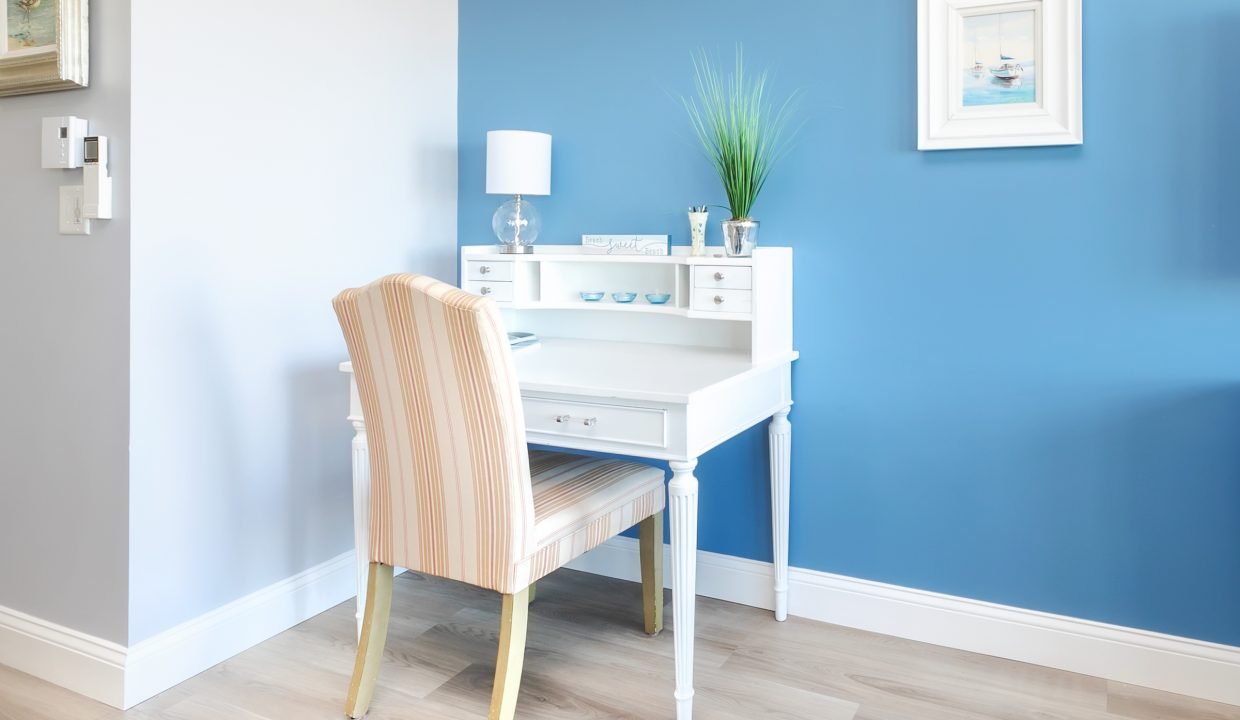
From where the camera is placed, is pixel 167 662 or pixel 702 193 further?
pixel 702 193

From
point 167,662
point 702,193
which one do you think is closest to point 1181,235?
point 702,193

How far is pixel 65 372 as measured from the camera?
218cm

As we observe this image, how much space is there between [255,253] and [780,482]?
1.47 m

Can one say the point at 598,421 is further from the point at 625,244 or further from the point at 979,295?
the point at 979,295

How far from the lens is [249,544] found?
2414mm

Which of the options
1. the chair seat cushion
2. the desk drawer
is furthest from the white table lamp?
the desk drawer

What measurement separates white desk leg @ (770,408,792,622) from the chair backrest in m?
0.86

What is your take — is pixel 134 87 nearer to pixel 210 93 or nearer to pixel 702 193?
pixel 210 93

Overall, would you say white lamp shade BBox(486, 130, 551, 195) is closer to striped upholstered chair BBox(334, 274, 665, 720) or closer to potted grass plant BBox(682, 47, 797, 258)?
potted grass plant BBox(682, 47, 797, 258)

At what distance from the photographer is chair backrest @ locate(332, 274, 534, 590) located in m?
1.78

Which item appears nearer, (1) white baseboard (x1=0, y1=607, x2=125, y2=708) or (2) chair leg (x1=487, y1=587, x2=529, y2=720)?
(2) chair leg (x1=487, y1=587, x2=529, y2=720)

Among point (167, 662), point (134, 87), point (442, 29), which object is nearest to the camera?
point (134, 87)

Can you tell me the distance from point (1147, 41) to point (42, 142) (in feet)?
8.14

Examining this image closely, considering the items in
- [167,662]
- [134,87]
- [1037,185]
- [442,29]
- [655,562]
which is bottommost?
[167,662]
